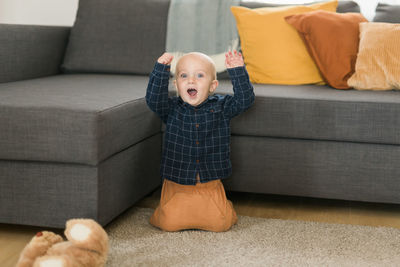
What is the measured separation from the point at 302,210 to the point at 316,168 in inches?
7.7

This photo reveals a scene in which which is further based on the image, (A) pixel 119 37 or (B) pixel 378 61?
(A) pixel 119 37

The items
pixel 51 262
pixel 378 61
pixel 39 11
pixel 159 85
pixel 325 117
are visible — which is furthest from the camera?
pixel 39 11

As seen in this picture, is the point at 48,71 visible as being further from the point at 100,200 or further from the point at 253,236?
the point at 253,236

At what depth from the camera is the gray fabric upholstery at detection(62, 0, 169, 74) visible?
9.14 feet

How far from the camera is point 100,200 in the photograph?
67.1 inches

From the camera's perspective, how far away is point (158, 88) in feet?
5.96

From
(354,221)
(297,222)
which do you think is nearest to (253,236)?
(297,222)

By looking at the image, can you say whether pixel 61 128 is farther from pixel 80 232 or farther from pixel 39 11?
pixel 39 11

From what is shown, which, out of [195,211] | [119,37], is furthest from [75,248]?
[119,37]

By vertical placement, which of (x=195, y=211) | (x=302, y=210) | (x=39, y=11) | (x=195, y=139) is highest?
(x=39, y=11)

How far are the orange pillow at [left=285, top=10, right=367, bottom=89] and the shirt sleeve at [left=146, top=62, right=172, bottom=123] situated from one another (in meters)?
0.85

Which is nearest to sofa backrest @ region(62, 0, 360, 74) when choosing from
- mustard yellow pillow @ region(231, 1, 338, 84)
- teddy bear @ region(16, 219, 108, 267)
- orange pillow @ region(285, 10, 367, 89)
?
mustard yellow pillow @ region(231, 1, 338, 84)

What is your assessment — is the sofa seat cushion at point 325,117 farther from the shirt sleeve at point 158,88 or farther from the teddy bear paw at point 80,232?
the teddy bear paw at point 80,232

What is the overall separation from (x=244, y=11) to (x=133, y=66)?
66 cm
